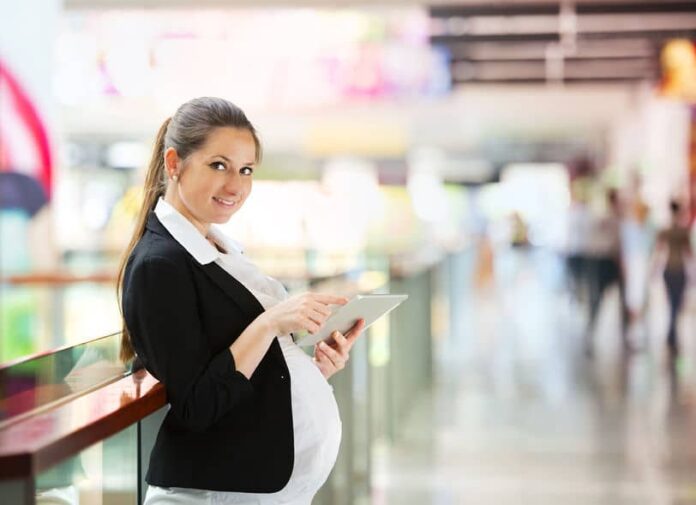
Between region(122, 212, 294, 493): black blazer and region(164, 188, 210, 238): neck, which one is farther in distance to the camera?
region(164, 188, 210, 238): neck

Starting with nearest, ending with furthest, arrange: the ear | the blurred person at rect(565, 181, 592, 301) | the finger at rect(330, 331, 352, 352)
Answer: the ear → the finger at rect(330, 331, 352, 352) → the blurred person at rect(565, 181, 592, 301)

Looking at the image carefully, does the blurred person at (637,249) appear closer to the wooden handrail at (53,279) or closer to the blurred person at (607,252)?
the blurred person at (607,252)

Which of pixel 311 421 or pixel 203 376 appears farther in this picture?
pixel 311 421

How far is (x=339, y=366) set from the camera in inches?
99.3

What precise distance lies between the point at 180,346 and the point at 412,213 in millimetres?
26367

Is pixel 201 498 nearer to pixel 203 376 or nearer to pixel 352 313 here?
pixel 203 376

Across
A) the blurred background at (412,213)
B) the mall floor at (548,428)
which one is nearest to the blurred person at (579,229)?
the blurred background at (412,213)

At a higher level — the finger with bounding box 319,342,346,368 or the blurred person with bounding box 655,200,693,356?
the finger with bounding box 319,342,346,368

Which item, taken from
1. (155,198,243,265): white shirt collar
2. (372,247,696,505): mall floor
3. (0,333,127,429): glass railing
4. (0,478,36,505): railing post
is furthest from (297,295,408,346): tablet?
(372,247,696,505): mall floor

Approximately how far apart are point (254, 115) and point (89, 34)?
3909 millimetres

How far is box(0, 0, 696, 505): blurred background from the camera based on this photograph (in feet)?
20.5

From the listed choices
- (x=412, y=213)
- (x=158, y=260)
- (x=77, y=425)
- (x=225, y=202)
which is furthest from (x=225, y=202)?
(x=412, y=213)

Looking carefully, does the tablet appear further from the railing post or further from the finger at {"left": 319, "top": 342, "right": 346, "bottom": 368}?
the railing post

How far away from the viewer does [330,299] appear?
2.27 meters
